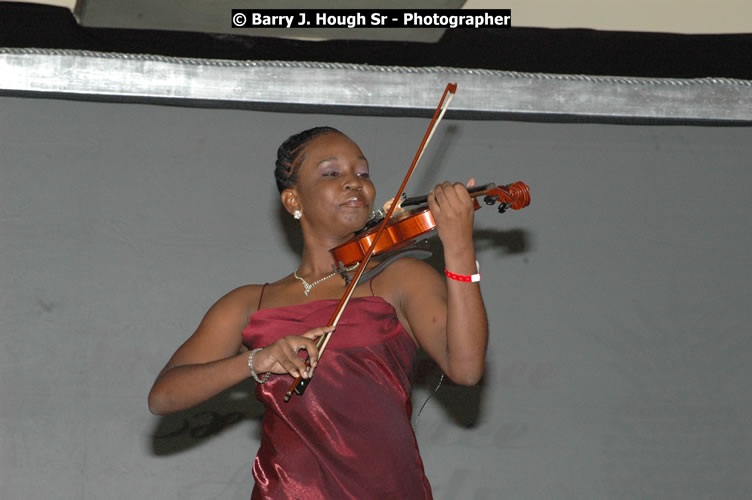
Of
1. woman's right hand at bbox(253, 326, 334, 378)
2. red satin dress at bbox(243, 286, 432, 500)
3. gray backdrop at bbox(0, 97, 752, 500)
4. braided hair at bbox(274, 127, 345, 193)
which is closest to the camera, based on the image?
woman's right hand at bbox(253, 326, 334, 378)

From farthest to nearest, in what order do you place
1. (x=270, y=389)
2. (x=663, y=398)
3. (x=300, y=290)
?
(x=663, y=398) < (x=300, y=290) < (x=270, y=389)

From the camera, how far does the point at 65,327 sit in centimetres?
329

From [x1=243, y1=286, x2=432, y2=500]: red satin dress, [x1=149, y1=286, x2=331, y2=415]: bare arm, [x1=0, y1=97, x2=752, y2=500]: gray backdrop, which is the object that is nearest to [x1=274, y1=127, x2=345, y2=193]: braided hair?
[x1=149, y1=286, x2=331, y2=415]: bare arm

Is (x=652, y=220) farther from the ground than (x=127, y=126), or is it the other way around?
(x=127, y=126)

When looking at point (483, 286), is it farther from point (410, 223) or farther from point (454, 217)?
point (454, 217)

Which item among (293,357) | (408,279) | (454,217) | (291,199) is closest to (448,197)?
(454,217)

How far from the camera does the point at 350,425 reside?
179cm

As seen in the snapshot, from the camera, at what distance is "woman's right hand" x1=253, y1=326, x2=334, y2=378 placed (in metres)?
1.57

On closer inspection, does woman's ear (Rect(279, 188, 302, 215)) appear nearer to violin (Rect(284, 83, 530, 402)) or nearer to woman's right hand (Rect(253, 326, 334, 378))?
violin (Rect(284, 83, 530, 402))

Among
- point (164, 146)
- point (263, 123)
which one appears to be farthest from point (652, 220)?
point (164, 146)

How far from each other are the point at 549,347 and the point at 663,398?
47cm

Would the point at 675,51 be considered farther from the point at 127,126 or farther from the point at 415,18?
the point at 127,126

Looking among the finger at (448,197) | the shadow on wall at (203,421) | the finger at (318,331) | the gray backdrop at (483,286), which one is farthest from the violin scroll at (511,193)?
the shadow on wall at (203,421)

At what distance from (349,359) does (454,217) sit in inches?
14.7
